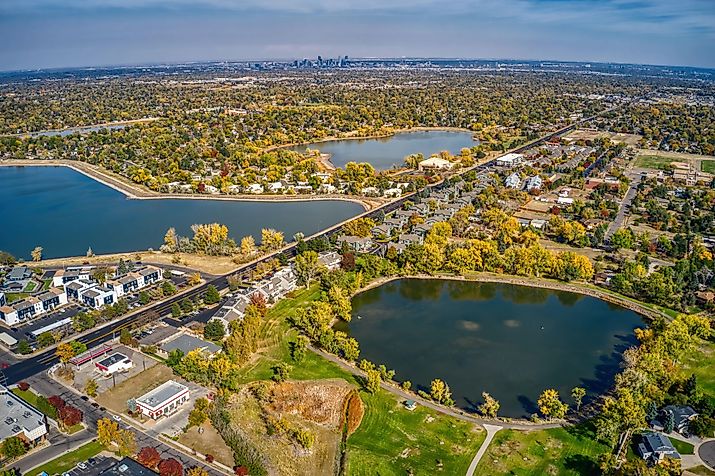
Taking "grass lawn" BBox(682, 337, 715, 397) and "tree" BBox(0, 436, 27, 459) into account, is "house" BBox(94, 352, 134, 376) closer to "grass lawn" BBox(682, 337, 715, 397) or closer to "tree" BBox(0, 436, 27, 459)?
"tree" BBox(0, 436, 27, 459)

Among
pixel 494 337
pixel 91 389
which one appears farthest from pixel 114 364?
pixel 494 337

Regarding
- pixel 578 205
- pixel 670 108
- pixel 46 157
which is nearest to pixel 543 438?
pixel 578 205

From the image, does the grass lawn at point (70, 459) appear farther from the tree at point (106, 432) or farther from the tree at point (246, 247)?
the tree at point (246, 247)

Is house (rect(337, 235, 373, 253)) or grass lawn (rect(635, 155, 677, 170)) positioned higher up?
grass lawn (rect(635, 155, 677, 170))

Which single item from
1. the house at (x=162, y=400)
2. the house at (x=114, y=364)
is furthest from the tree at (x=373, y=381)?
the house at (x=114, y=364)

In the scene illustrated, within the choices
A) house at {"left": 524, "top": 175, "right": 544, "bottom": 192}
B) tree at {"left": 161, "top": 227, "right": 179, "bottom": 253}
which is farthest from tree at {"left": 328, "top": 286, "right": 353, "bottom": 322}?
house at {"left": 524, "top": 175, "right": 544, "bottom": 192}

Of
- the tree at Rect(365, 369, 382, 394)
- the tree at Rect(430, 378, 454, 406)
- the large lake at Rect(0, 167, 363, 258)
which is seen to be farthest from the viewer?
the large lake at Rect(0, 167, 363, 258)

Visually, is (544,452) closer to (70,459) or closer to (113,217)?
(70,459)
